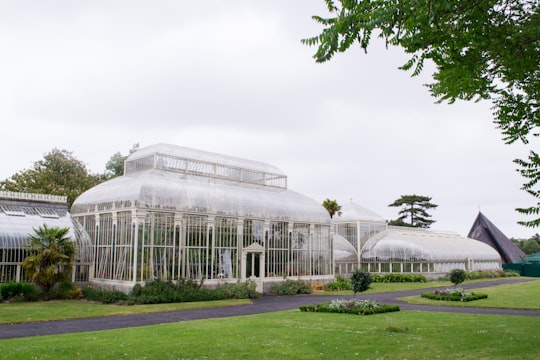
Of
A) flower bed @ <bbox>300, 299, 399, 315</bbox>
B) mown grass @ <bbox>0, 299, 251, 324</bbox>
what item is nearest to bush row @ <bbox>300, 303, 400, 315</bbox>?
flower bed @ <bbox>300, 299, 399, 315</bbox>

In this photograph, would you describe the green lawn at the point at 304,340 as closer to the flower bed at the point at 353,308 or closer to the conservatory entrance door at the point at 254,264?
the flower bed at the point at 353,308

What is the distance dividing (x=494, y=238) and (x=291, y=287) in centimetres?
5019

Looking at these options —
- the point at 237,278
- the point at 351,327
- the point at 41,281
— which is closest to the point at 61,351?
the point at 351,327

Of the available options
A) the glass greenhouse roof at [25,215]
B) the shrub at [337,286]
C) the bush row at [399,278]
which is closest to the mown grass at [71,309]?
the glass greenhouse roof at [25,215]

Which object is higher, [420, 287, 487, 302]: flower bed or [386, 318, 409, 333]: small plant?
[386, 318, 409, 333]: small plant

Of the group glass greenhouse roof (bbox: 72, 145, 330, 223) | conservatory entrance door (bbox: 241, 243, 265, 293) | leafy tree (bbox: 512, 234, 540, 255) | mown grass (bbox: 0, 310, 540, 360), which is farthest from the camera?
leafy tree (bbox: 512, 234, 540, 255)

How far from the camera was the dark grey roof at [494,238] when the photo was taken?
70750 mm

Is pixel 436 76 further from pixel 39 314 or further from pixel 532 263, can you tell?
pixel 532 263

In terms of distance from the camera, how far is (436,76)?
32.1 ft

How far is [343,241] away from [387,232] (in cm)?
518

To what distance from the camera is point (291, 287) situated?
1288 inches

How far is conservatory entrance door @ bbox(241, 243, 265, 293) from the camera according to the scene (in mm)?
32125

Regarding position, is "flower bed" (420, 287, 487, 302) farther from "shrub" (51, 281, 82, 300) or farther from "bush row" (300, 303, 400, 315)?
"shrub" (51, 281, 82, 300)

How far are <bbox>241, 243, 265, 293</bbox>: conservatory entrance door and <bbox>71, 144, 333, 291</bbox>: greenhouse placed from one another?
68 mm
